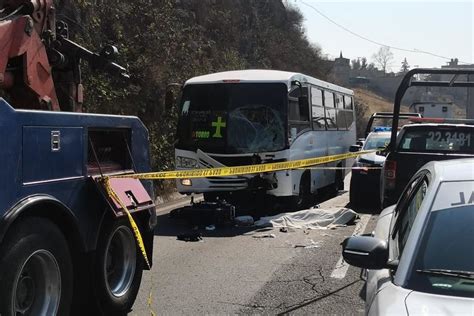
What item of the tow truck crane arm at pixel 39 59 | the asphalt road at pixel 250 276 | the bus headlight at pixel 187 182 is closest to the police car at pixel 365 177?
the asphalt road at pixel 250 276

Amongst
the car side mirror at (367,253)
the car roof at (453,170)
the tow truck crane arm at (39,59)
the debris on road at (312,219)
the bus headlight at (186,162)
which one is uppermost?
the tow truck crane arm at (39,59)

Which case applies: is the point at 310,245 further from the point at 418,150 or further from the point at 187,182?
the point at 187,182

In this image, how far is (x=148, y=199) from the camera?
579 cm

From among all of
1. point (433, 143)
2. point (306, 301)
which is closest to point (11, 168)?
point (306, 301)

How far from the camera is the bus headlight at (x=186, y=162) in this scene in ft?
39.0

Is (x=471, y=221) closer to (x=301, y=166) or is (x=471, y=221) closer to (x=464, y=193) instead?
(x=464, y=193)

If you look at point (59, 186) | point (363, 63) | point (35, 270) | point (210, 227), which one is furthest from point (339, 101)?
point (363, 63)

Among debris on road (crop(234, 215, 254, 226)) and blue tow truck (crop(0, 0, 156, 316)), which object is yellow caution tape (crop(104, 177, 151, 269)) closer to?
blue tow truck (crop(0, 0, 156, 316))

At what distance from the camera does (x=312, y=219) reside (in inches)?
420

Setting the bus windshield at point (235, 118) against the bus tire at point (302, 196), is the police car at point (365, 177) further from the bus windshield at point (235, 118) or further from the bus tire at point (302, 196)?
the bus windshield at point (235, 118)

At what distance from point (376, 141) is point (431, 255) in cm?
1243

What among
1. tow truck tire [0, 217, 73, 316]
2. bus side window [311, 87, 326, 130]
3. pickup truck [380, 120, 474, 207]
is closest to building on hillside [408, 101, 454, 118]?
bus side window [311, 87, 326, 130]

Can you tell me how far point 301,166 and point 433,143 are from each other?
3.23 metres

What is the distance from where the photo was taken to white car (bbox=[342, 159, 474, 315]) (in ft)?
8.68
